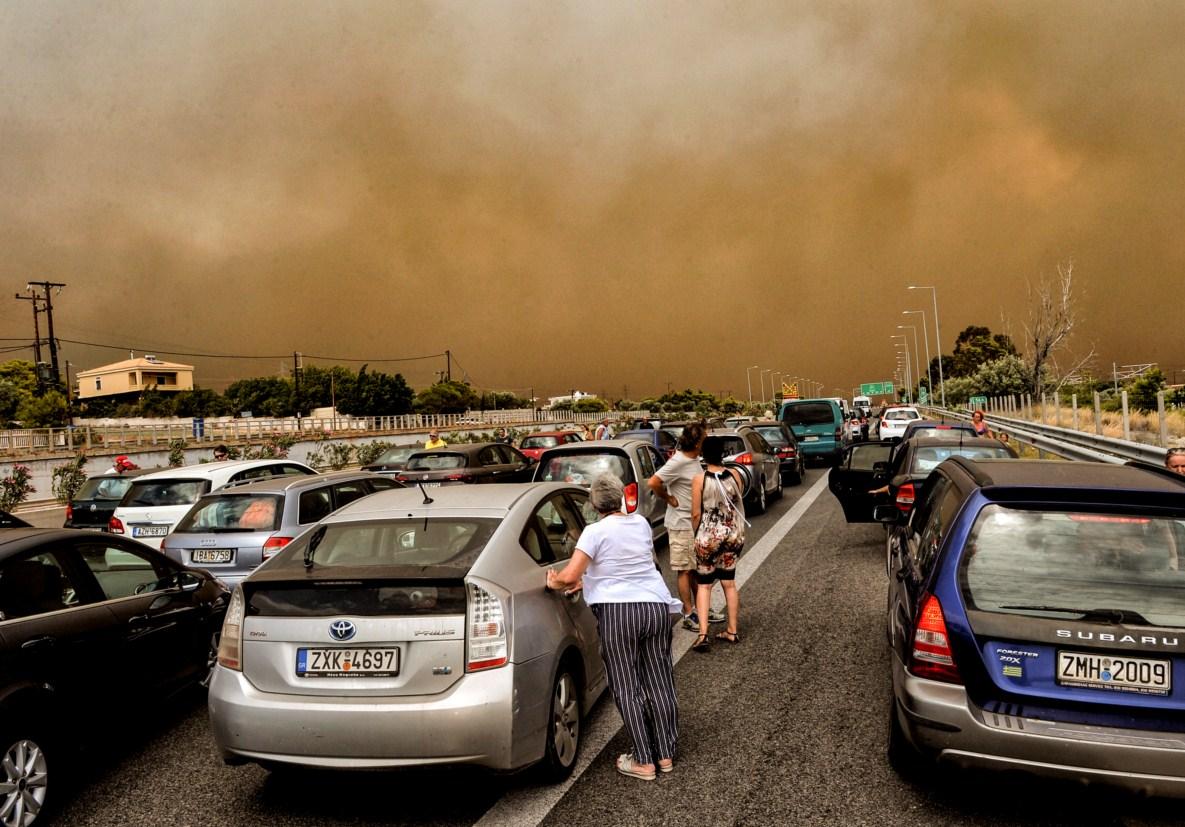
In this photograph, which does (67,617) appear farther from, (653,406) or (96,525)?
(653,406)

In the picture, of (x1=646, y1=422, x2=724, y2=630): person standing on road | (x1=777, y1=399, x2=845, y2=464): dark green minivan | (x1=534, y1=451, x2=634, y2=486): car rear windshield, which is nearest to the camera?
(x1=646, y1=422, x2=724, y2=630): person standing on road

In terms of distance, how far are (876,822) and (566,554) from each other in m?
2.25

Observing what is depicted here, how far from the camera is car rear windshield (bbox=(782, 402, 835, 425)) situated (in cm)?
2744

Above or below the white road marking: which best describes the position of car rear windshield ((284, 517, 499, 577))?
above

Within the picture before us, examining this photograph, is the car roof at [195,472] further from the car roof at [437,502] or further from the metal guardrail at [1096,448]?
the metal guardrail at [1096,448]

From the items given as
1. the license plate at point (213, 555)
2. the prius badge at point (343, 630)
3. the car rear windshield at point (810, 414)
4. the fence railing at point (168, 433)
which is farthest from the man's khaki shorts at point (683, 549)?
the fence railing at point (168, 433)

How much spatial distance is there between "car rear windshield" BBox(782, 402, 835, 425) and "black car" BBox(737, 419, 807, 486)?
5572 mm

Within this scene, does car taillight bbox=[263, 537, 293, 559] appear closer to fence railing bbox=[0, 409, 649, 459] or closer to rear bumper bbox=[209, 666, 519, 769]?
rear bumper bbox=[209, 666, 519, 769]

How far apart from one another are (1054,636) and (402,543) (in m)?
3.31

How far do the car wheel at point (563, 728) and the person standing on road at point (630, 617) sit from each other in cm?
26

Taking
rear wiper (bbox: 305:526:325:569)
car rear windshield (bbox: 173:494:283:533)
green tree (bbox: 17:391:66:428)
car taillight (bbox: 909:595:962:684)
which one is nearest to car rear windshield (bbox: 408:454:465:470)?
car rear windshield (bbox: 173:494:283:533)

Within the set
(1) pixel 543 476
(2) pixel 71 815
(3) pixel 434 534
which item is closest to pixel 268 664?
(3) pixel 434 534

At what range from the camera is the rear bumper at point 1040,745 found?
11.2 feet

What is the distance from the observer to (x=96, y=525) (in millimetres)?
13094
